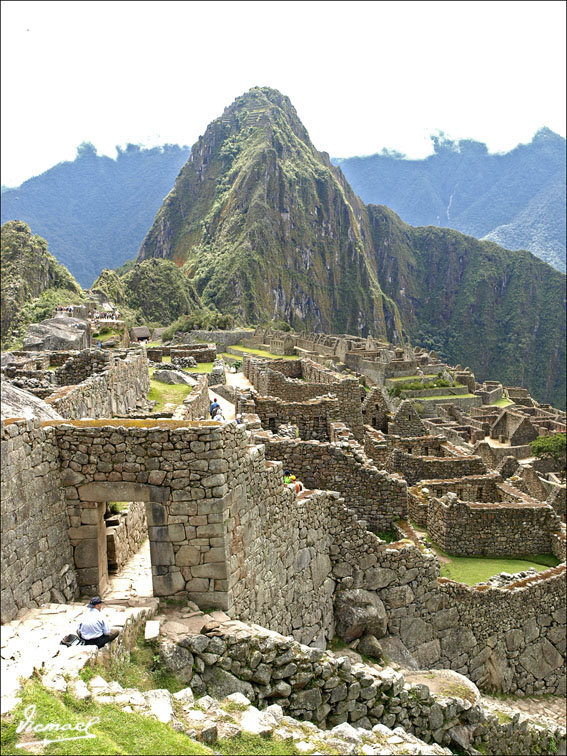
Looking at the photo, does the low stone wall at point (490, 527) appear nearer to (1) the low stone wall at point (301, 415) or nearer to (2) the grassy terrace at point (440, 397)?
(1) the low stone wall at point (301, 415)

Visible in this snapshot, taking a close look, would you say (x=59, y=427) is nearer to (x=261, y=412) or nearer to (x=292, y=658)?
(x=292, y=658)

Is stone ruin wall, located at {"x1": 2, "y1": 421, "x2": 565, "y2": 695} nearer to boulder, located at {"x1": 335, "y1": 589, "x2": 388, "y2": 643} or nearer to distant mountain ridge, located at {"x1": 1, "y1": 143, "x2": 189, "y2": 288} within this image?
boulder, located at {"x1": 335, "y1": 589, "x2": 388, "y2": 643}

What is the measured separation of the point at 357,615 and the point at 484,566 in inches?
190

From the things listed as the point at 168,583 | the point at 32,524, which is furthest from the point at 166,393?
the point at 32,524

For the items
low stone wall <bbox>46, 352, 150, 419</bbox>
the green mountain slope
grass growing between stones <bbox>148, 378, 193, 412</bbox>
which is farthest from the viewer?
the green mountain slope

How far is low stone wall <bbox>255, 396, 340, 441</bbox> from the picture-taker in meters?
15.3

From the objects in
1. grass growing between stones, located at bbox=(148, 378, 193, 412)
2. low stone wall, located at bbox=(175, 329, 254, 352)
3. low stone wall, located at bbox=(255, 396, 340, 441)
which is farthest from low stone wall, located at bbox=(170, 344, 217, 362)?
low stone wall, located at bbox=(175, 329, 254, 352)

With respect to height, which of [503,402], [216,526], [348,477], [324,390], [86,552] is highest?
[324,390]

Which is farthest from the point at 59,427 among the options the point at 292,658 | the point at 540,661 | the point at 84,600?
the point at 540,661

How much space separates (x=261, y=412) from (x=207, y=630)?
884 cm

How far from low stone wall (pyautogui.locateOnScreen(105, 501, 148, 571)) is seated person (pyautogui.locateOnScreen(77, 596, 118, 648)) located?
2.19 meters

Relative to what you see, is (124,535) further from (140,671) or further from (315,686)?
(315,686)

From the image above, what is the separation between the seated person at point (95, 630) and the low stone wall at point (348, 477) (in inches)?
242

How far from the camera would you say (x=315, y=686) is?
7.14 meters
